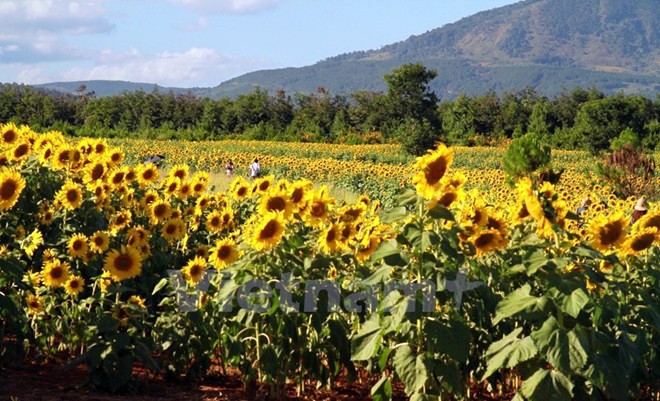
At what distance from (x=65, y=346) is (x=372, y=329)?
2.22 metres

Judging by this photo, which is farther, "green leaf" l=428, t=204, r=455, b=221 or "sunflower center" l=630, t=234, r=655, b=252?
"sunflower center" l=630, t=234, r=655, b=252

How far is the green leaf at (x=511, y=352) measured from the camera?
332 cm

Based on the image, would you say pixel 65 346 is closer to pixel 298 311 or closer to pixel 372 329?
pixel 298 311

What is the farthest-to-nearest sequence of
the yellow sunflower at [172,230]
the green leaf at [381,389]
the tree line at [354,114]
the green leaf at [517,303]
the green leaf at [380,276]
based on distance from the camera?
the tree line at [354,114] → the yellow sunflower at [172,230] → the green leaf at [381,389] → the green leaf at [380,276] → the green leaf at [517,303]

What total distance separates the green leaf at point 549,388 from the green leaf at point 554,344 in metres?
0.09

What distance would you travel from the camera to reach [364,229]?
14.4 feet

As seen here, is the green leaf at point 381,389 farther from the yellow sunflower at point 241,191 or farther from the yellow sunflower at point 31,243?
the yellow sunflower at point 241,191

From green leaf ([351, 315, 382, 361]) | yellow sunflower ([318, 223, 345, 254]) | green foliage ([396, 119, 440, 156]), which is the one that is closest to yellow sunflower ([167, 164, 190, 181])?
yellow sunflower ([318, 223, 345, 254])

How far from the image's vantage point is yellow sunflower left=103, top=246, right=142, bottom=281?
438cm

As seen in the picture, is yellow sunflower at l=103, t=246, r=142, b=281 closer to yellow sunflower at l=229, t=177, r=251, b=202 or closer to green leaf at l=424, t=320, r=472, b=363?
yellow sunflower at l=229, t=177, r=251, b=202

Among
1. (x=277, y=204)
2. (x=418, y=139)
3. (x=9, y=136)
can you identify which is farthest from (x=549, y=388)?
(x=418, y=139)

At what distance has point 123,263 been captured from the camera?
4.41m

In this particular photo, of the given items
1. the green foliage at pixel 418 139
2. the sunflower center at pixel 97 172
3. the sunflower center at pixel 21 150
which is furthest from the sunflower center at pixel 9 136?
the green foliage at pixel 418 139

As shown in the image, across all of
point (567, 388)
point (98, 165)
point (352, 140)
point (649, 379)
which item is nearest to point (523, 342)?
point (567, 388)
